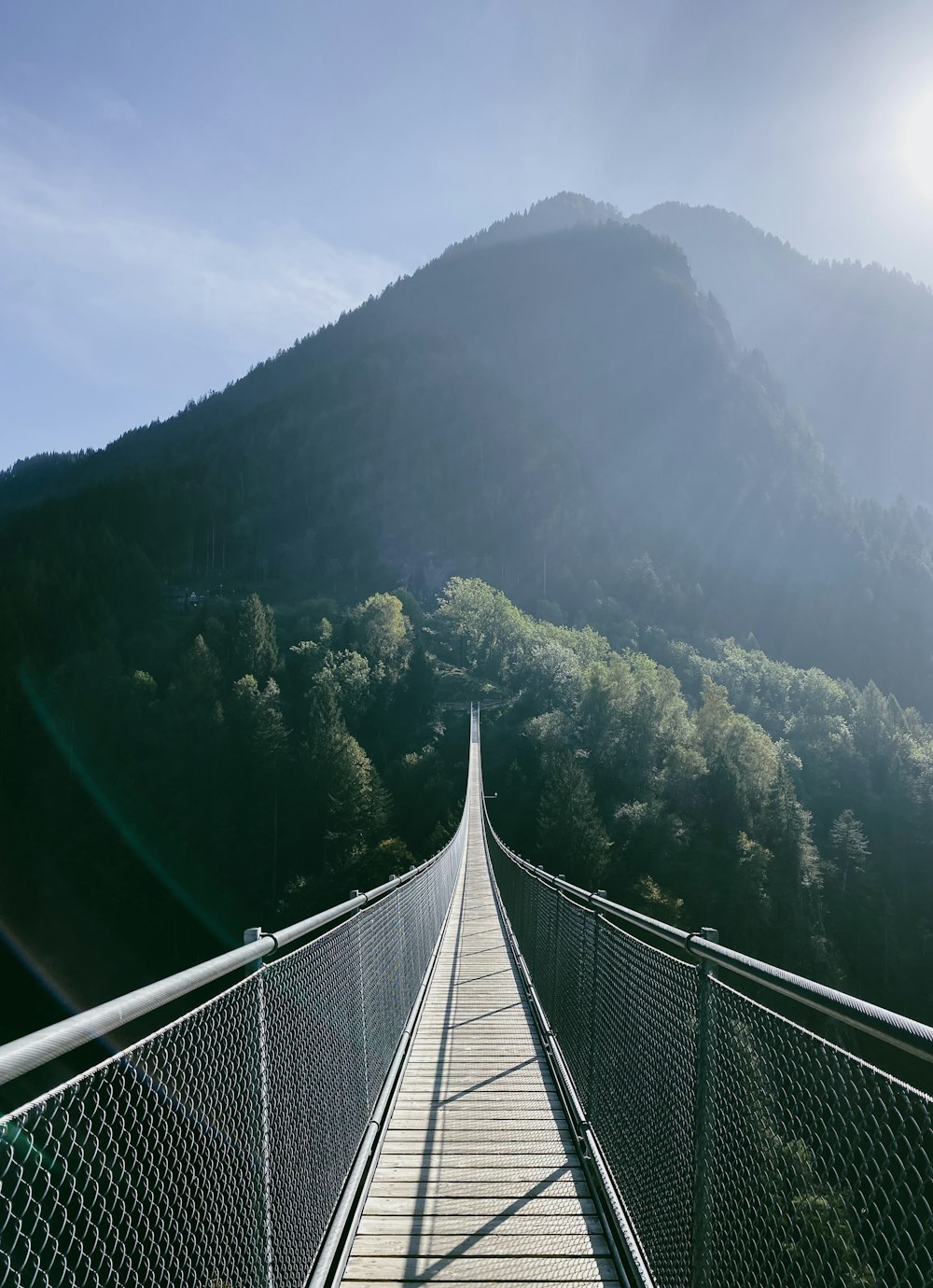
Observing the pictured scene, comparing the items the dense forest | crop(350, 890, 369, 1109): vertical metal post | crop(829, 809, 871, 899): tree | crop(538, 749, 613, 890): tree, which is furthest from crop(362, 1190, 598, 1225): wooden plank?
crop(829, 809, 871, 899): tree

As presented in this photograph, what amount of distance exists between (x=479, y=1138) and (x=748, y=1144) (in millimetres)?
2483

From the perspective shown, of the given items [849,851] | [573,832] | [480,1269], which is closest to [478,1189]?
[480,1269]

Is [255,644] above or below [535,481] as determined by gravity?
below

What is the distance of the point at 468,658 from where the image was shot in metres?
76.7

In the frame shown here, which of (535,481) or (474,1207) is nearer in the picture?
(474,1207)

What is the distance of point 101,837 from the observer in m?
52.6

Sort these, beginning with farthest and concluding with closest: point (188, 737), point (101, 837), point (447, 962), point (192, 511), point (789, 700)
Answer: point (192, 511)
point (789, 700)
point (188, 737)
point (101, 837)
point (447, 962)

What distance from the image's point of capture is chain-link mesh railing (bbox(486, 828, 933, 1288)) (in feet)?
5.74

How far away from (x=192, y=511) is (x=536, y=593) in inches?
1939

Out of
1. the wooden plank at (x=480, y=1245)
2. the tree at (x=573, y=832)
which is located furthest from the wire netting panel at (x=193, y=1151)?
the tree at (x=573, y=832)

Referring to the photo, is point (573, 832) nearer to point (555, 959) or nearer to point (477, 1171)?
point (555, 959)

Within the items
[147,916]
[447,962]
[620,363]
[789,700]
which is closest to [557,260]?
[620,363]

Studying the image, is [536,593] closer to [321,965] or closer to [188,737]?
[188,737]

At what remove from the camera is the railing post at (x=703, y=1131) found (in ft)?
8.04
